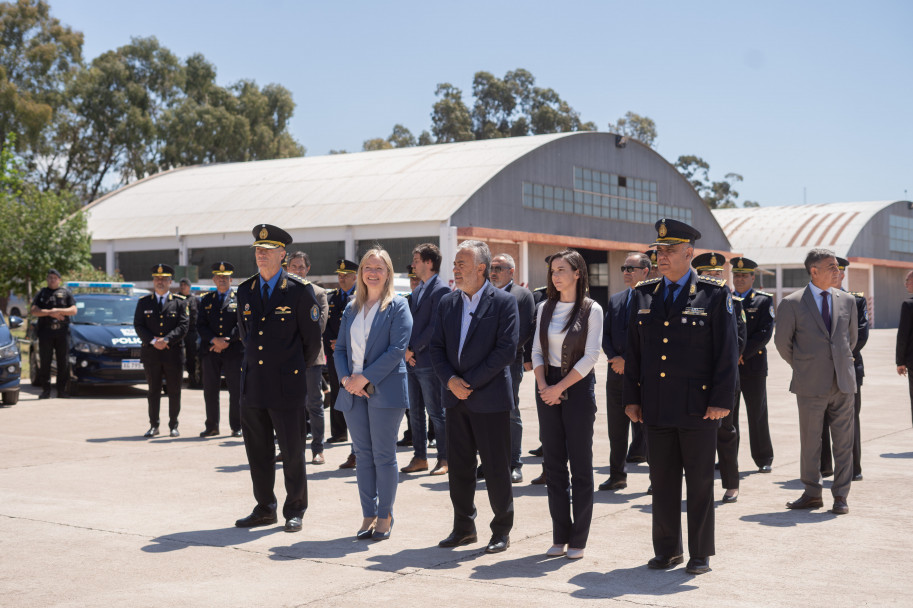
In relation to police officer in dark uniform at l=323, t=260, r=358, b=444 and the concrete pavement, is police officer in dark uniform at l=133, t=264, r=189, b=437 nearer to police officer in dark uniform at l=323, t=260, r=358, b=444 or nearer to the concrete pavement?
the concrete pavement

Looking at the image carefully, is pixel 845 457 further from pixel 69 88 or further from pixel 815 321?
pixel 69 88

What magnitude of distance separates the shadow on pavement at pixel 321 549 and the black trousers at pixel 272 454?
1.70ft

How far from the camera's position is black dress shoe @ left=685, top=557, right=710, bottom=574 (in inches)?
231

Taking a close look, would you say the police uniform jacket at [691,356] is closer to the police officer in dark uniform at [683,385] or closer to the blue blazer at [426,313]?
the police officer in dark uniform at [683,385]

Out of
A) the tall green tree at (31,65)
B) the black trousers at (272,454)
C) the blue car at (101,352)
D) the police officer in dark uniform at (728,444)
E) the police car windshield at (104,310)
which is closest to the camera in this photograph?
the black trousers at (272,454)

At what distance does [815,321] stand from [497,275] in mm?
2848

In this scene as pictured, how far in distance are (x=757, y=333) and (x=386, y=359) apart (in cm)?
429

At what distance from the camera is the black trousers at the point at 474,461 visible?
21.5 ft

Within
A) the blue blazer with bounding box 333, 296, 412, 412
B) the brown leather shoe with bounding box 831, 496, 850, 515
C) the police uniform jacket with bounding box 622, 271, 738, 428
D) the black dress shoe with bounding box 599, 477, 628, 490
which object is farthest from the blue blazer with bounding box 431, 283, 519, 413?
the brown leather shoe with bounding box 831, 496, 850, 515

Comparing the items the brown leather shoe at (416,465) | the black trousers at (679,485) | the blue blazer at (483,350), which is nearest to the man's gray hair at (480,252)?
the blue blazer at (483,350)

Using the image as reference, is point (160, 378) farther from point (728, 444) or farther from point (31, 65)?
point (31, 65)

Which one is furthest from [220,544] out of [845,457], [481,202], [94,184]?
[94,184]

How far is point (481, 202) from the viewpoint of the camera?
120 feet

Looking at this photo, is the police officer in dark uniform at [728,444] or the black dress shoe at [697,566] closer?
the black dress shoe at [697,566]
